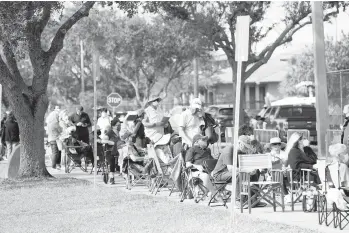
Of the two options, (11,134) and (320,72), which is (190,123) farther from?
(11,134)

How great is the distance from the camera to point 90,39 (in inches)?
1966

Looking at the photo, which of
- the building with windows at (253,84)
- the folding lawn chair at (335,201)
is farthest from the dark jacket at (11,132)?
the building with windows at (253,84)

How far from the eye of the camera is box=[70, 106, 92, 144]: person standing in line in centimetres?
2178

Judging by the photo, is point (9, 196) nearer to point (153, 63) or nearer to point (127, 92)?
point (153, 63)

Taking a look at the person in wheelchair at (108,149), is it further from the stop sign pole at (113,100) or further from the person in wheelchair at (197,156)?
the stop sign pole at (113,100)

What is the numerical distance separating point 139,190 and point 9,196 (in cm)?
283

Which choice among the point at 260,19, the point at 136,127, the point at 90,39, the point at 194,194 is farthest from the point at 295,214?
the point at 90,39

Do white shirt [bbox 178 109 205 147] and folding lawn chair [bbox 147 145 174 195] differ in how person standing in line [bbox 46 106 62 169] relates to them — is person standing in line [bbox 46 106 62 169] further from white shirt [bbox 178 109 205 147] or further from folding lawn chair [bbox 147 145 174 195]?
folding lawn chair [bbox 147 145 174 195]

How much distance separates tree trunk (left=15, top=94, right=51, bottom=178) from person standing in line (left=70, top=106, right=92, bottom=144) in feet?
8.83

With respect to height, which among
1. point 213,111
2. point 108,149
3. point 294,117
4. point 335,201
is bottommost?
point 335,201

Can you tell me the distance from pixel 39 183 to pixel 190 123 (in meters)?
3.87

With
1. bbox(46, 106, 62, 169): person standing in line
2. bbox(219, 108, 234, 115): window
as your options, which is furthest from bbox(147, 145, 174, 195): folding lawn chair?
bbox(219, 108, 234, 115): window

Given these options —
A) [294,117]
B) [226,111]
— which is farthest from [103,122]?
[226,111]

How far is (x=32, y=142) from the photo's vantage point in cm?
1906
